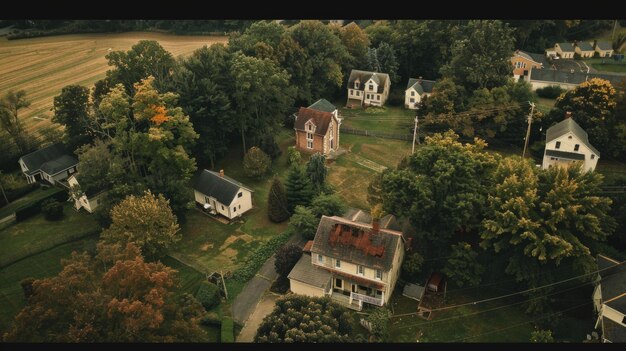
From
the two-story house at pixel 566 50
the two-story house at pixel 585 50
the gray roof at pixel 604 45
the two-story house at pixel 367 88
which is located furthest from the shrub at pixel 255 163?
the gray roof at pixel 604 45

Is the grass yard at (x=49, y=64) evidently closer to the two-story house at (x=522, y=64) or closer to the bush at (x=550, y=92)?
the two-story house at (x=522, y=64)

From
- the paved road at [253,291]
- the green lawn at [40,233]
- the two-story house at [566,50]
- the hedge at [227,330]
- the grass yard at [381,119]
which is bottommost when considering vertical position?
the hedge at [227,330]

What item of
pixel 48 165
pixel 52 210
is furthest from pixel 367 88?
pixel 52 210

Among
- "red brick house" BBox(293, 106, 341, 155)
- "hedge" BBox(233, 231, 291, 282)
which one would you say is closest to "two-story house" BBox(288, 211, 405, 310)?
"hedge" BBox(233, 231, 291, 282)

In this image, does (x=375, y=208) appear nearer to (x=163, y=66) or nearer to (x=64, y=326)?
(x=64, y=326)

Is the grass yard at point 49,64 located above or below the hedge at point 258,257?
above

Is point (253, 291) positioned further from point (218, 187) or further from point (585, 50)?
point (585, 50)
